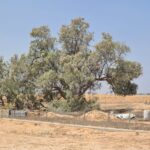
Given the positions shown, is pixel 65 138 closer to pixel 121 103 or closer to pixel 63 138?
pixel 63 138

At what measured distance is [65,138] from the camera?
28.2 metres

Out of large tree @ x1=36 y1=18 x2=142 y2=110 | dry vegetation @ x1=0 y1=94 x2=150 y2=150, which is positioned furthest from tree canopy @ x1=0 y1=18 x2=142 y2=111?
dry vegetation @ x1=0 y1=94 x2=150 y2=150

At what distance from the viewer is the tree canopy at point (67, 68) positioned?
47875mm

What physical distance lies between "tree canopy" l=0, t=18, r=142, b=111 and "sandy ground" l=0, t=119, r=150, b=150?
12.0m

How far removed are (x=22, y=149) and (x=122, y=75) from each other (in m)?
27.6

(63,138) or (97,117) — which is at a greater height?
(97,117)

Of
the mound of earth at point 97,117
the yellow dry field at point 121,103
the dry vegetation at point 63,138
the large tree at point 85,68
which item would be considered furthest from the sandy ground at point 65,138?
the yellow dry field at point 121,103

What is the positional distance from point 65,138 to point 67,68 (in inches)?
803

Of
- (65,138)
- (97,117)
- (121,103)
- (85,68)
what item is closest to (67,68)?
(85,68)

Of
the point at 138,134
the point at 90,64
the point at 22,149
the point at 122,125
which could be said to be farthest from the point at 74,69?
the point at 22,149

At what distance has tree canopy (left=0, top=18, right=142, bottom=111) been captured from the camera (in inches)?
1885

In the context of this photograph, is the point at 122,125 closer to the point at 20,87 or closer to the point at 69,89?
the point at 69,89

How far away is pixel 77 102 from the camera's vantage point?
48.7 metres

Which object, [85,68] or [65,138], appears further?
[85,68]
